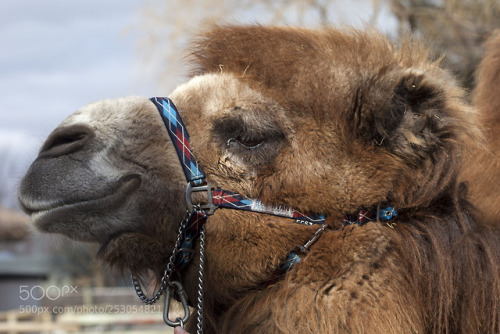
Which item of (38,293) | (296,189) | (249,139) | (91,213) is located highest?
(249,139)

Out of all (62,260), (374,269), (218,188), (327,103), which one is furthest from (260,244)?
(62,260)

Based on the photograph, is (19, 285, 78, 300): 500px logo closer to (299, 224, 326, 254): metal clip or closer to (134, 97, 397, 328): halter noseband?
(134, 97, 397, 328): halter noseband

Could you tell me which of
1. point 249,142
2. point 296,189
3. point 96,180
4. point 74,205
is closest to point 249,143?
point 249,142

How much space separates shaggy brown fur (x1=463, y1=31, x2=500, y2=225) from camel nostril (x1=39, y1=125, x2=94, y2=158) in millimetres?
1582

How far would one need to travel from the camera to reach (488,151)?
7.80 ft

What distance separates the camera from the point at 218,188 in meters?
2.19

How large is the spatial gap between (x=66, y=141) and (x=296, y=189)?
93cm

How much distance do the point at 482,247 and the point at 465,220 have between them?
122 millimetres

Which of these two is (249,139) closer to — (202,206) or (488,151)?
(202,206)

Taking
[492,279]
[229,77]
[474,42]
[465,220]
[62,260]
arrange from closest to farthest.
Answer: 1. [492,279]
2. [465,220]
3. [229,77]
4. [474,42]
5. [62,260]

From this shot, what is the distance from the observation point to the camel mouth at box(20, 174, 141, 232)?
211 centimetres

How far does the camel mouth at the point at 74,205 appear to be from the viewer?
2.11 metres

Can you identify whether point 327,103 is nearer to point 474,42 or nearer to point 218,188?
point 218,188

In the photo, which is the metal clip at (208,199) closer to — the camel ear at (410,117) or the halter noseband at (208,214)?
the halter noseband at (208,214)
